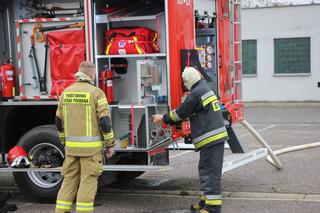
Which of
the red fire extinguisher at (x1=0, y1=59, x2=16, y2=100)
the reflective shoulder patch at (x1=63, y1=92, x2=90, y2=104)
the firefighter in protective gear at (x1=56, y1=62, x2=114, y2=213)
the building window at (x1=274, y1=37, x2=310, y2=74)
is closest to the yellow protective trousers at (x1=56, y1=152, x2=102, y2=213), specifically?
the firefighter in protective gear at (x1=56, y1=62, x2=114, y2=213)

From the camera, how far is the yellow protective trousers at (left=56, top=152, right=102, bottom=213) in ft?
20.1

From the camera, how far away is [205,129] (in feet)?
21.8

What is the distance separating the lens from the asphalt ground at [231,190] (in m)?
7.32

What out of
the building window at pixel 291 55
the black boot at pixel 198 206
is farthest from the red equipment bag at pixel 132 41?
the building window at pixel 291 55

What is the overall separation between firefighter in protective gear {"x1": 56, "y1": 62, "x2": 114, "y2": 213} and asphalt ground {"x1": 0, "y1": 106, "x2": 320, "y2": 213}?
3.70ft

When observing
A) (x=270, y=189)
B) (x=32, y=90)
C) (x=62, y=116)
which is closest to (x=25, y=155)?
(x=32, y=90)

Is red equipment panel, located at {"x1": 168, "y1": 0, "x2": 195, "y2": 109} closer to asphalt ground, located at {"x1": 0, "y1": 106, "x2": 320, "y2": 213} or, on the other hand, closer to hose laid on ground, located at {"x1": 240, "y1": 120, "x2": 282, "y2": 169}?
asphalt ground, located at {"x1": 0, "y1": 106, "x2": 320, "y2": 213}

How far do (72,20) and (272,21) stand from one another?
18.0 metres

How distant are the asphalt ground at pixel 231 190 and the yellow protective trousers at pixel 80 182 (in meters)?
1.07

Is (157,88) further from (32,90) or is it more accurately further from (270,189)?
(270,189)

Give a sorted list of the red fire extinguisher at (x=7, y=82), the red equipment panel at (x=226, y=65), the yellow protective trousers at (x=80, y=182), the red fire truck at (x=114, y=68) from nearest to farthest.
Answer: the yellow protective trousers at (x=80, y=182) < the red fire truck at (x=114, y=68) < the red fire extinguisher at (x=7, y=82) < the red equipment panel at (x=226, y=65)

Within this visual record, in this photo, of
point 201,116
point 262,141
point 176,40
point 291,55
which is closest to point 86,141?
point 201,116

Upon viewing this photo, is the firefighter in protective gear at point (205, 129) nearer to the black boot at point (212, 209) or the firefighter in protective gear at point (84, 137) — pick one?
the black boot at point (212, 209)

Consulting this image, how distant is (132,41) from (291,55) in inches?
717
